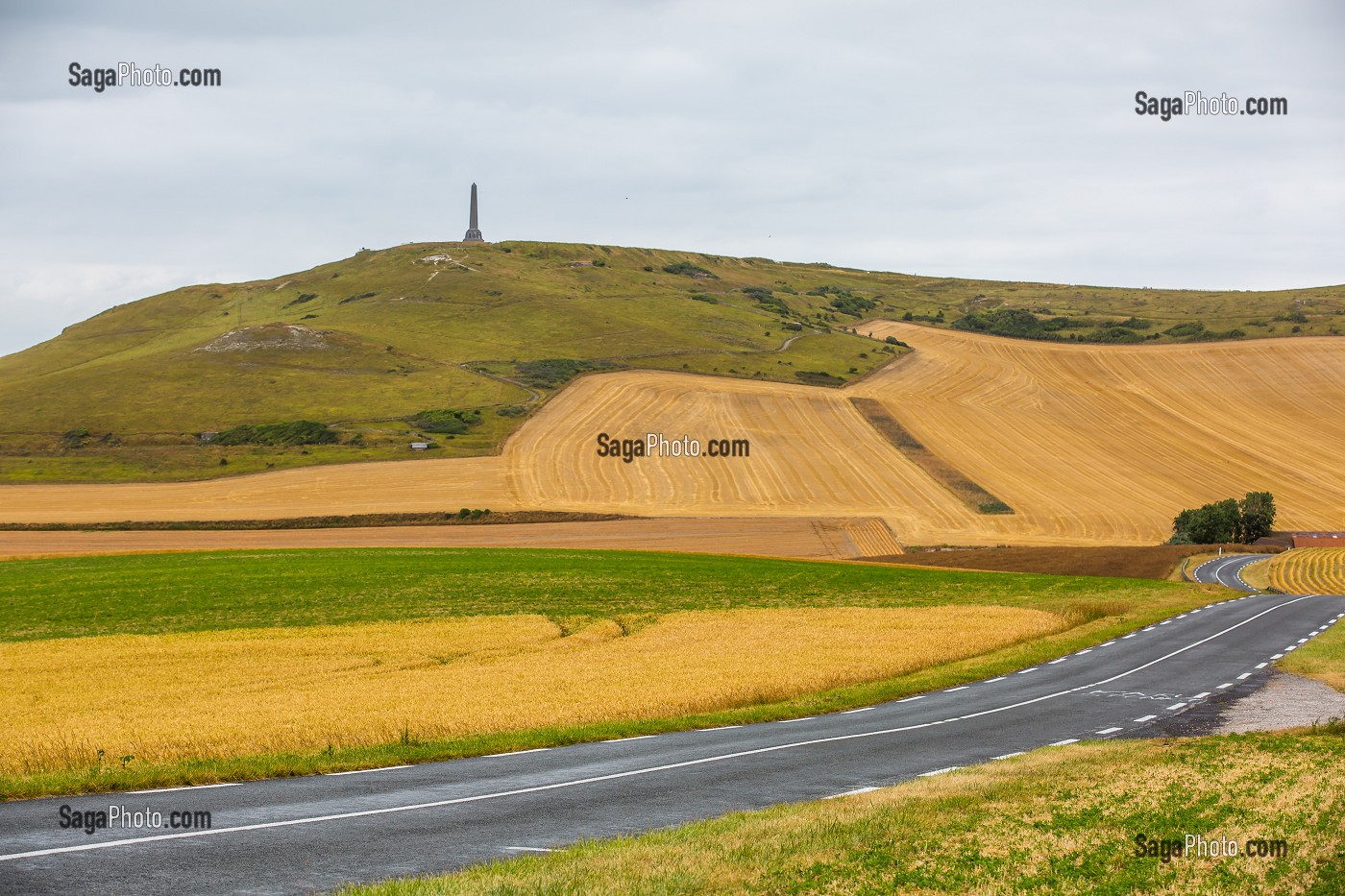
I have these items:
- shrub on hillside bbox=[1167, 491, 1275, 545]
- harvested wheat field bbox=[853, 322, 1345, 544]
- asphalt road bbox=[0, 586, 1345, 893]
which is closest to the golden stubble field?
harvested wheat field bbox=[853, 322, 1345, 544]

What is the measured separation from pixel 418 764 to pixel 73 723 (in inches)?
346

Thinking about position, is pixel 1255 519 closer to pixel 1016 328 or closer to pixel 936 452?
pixel 936 452

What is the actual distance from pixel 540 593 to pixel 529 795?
121ft

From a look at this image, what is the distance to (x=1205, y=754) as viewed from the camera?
18.7 metres

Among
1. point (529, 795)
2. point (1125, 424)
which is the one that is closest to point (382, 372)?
point (1125, 424)

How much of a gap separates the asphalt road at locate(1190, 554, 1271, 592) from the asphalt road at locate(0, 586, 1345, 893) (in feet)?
133

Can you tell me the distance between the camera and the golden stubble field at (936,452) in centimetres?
9481

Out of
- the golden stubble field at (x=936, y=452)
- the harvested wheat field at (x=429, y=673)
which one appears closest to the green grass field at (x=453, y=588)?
the harvested wheat field at (x=429, y=673)

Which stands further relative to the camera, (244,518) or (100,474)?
(100,474)

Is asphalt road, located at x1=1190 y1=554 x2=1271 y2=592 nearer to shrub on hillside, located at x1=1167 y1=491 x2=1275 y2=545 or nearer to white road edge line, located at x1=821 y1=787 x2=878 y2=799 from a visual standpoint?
shrub on hillside, located at x1=1167 y1=491 x2=1275 y2=545

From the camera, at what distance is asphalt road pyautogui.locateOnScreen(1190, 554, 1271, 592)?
6669 cm

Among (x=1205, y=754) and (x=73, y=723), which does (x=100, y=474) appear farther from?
(x=1205, y=754)

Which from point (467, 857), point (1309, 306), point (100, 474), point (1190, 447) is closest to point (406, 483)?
point (100, 474)

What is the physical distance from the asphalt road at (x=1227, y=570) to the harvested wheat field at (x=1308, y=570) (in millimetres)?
1662
